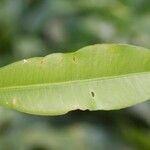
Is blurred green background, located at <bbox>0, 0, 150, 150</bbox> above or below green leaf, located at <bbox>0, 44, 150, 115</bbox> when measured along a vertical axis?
above

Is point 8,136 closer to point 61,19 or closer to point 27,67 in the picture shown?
point 61,19

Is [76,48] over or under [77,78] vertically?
over

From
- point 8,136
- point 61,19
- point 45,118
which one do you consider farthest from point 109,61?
point 61,19

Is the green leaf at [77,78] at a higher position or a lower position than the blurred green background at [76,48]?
lower

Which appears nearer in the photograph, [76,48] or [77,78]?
[77,78]

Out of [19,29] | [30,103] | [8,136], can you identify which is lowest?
[30,103]
